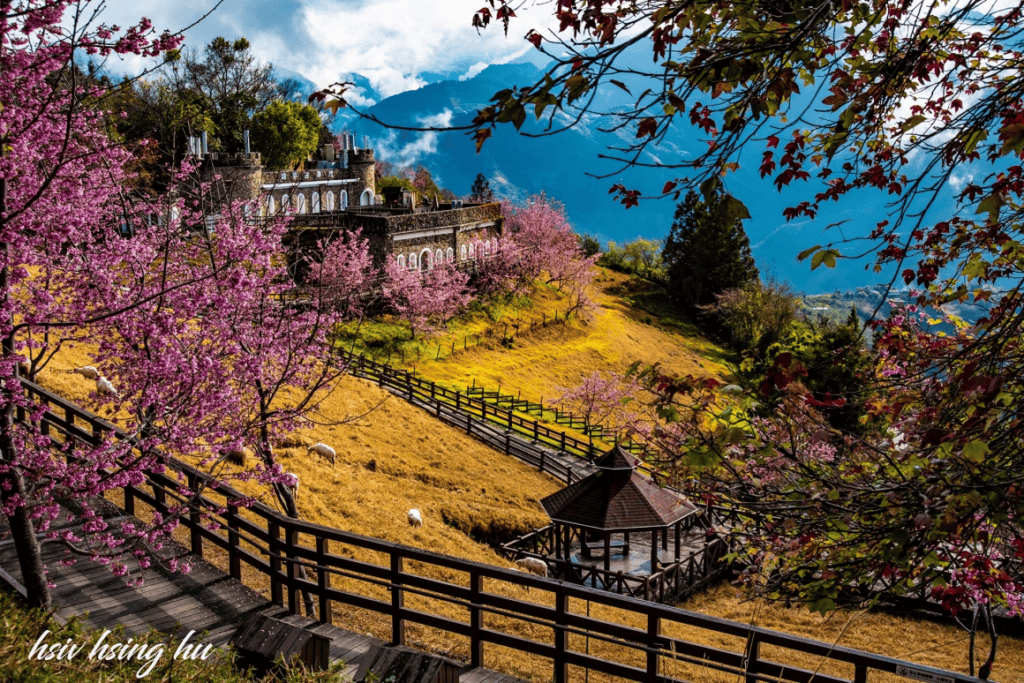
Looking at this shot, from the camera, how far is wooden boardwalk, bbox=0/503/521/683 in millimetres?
7742

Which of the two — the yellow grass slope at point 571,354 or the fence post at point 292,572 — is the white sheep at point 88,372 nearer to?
the fence post at point 292,572

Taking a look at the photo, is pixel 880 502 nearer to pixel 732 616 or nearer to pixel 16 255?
pixel 16 255

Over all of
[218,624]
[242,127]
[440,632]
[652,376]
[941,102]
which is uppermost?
[242,127]

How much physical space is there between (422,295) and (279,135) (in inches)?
979

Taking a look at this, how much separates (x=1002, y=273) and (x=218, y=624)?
8.15m

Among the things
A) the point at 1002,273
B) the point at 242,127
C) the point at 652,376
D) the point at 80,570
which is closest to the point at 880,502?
the point at 652,376

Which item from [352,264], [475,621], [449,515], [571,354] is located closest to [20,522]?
[475,621]

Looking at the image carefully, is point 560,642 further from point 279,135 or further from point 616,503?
point 279,135

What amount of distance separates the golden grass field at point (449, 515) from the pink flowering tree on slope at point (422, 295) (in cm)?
1308

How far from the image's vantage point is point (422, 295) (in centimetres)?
4444

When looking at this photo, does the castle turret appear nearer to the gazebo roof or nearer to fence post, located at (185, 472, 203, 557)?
the gazebo roof

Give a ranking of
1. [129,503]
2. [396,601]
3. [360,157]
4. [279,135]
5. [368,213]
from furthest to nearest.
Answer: [279,135] → [360,157] → [368,213] → [129,503] → [396,601]

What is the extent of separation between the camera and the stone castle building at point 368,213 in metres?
45.4

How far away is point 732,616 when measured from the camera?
18609 mm
